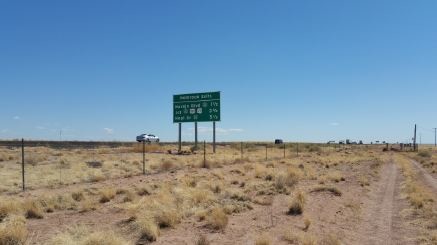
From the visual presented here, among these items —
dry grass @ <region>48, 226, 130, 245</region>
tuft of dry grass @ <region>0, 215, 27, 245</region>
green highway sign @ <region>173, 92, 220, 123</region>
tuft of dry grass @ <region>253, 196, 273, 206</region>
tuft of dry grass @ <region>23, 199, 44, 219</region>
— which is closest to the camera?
dry grass @ <region>48, 226, 130, 245</region>

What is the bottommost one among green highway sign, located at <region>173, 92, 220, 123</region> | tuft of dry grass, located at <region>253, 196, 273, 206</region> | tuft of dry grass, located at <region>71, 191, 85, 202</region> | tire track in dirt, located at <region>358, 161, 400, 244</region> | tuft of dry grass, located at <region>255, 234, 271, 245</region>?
tire track in dirt, located at <region>358, 161, 400, 244</region>

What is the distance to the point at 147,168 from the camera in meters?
35.3

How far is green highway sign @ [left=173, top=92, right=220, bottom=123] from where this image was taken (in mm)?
55544

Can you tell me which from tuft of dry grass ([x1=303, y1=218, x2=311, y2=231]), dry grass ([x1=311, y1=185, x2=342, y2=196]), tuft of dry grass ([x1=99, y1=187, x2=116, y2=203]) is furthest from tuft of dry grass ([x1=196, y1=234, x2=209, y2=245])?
dry grass ([x1=311, y1=185, x2=342, y2=196])

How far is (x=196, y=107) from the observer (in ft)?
186

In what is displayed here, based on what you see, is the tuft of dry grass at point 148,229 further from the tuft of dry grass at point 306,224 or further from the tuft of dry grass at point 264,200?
the tuft of dry grass at point 264,200

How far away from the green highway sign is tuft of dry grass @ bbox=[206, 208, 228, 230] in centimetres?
4028

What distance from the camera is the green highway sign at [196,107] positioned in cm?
5554

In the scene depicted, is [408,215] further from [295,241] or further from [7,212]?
[7,212]

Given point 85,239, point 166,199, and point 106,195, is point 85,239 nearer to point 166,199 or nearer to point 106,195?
point 166,199

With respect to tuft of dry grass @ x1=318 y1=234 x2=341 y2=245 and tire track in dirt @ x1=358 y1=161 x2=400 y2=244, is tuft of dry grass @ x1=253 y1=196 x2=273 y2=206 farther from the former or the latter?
tuft of dry grass @ x1=318 y1=234 x2=341 y2=245

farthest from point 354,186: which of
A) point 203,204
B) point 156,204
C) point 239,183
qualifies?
point 156,204

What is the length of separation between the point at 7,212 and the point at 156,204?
4516 mm

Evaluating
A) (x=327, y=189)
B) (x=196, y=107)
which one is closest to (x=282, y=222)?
(x=327, y=189)
